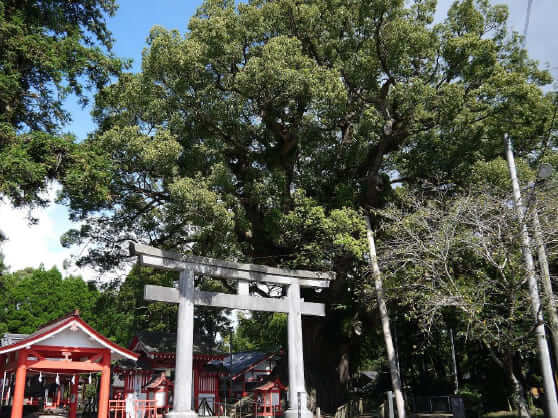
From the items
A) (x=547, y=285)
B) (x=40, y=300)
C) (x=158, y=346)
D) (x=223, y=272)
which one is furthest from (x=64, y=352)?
(x=40, y=300)

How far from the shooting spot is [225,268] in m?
12.2

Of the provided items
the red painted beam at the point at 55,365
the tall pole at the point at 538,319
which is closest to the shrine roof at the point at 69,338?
the red painted beam at the point at 55,365

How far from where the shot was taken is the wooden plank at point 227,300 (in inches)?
417

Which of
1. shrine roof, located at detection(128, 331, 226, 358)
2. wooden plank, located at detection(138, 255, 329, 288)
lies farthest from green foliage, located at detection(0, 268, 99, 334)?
wooden plank, located at detection(138, 255, 329, 288)

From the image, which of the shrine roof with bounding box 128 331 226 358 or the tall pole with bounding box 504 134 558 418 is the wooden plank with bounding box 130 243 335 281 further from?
the tall pole with bounding box 504 134 558 418

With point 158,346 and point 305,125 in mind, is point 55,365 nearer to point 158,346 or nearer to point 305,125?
A: point 158,346

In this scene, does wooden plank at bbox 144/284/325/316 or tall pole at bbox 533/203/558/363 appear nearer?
tall pole at bbox 533/203/558/363

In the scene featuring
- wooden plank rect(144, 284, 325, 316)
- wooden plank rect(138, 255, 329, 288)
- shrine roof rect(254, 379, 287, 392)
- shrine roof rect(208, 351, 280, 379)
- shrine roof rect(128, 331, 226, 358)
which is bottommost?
shrine roof rect(254, 379, 287, 392)

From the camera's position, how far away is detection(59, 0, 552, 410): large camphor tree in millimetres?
13234

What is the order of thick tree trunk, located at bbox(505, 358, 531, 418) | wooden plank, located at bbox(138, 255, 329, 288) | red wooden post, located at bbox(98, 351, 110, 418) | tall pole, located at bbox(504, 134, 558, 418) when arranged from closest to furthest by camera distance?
tall pole, located at bbox(504, 134, 558, 418) → thick tree trunk, located at bbox(505, 358, 531, 418) → wooden plank, located at bbox(138, 255, 329, 288) → red wooden post, located at bbox(98, 351, 110, 418)

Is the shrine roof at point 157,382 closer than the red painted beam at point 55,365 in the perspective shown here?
No

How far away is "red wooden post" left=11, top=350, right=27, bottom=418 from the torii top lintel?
13.1ft

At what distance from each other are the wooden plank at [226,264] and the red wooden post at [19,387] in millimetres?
4011

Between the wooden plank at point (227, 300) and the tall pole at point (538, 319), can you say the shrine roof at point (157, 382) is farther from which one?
the tall pole at point (538, 319)
